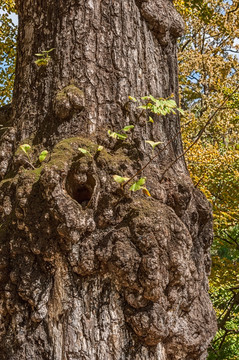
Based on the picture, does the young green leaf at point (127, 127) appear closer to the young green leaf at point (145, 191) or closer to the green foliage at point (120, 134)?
the green foliage at point (120, 134)

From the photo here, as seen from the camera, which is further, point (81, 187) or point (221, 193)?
point (221, 193)

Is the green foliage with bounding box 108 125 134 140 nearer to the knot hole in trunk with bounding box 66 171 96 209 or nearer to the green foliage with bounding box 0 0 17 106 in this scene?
the knot hole in trunk with bounding box 66 171 96 209

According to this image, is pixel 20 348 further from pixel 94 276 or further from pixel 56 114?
pixel 56 114

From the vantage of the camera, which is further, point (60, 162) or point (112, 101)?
point (112, 101)

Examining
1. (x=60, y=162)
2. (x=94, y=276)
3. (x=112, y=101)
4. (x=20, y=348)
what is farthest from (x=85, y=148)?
(x=20, y=348)

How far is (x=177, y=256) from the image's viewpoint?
216 centimetres

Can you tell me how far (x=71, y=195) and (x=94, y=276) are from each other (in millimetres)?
434

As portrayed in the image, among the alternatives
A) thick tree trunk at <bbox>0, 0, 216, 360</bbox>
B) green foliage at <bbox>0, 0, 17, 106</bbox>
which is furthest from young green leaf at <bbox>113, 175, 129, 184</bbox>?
green foliage at <bbox>0, 0, 17, 106</bbox>

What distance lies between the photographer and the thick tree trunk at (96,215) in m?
2.06

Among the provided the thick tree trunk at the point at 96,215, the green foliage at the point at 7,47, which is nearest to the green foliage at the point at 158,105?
the thick tree trunk at the point at 96,215

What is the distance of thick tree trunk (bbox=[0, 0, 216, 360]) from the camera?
206cm

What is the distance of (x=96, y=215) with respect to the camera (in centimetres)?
216

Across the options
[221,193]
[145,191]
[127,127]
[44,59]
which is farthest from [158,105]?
[221,193]

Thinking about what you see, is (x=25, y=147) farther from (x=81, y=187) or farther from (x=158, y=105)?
(x=158, y=105)
